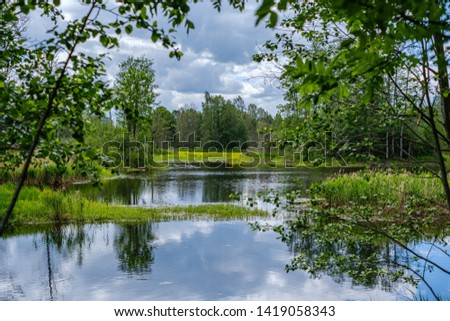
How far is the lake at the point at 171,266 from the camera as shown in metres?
9.00

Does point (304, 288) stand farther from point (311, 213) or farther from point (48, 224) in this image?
point (48, 224)

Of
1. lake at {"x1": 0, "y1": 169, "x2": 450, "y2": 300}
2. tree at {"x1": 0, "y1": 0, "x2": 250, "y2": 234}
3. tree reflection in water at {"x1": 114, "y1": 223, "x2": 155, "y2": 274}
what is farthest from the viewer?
tree reflection in water at {"x1": 114, "y1": 223, "x2": 155, "y2": 274}

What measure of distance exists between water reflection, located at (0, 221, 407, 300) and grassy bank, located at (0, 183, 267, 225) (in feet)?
3.74

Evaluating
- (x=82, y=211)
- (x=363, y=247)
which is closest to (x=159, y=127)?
(x=82, y=211)

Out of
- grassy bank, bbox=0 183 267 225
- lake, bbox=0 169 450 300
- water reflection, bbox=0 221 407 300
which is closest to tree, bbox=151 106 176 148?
grassy bank, bbox=0 183 267 225

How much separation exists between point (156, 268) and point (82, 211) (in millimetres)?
6336

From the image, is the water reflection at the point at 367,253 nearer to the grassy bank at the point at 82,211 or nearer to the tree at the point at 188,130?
the grassy bank at the point at 82,211

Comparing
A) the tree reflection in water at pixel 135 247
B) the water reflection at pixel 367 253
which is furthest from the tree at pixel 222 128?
the water reflection at pixel 367 253

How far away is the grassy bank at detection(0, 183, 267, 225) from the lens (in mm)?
15064

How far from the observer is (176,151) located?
6419 centimetres

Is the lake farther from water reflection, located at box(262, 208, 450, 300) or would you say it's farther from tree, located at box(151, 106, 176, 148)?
tree, located at box(151, 106, 176, 148)

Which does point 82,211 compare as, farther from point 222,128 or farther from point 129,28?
point 222,128

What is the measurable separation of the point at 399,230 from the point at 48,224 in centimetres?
1238

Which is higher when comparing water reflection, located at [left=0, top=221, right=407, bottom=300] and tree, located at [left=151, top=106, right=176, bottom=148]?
tree, located at [left=151, top=106, right=176, bottom=148]
